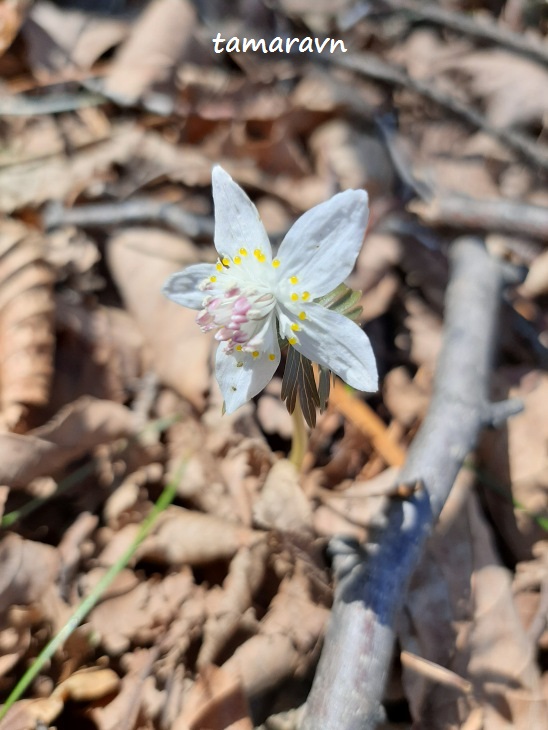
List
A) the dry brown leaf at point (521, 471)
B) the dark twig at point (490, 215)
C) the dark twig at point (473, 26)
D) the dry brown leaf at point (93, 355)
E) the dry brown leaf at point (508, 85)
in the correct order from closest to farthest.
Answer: the dry brown leaf at point (521, 471)
the dry brown leaf at point (93, 355)
the dark twig at point (490, 215)
the dry brown leaf at point (508, 85)
the dark twig at point (473, 26)

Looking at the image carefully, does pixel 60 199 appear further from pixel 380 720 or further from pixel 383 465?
pixel 380 720

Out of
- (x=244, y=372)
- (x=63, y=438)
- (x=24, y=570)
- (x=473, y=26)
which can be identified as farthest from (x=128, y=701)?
(x=473, y=26)

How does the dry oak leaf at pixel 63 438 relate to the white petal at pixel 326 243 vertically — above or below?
below

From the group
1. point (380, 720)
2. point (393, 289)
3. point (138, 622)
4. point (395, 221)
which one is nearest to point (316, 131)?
point (395, 221)

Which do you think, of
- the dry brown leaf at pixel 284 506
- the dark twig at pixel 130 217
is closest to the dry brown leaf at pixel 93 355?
the dark twig at pixel 130 217

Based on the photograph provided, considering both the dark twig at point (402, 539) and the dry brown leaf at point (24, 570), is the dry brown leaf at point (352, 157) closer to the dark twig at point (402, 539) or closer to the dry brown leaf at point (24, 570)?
the dark twig at point (402, 539)

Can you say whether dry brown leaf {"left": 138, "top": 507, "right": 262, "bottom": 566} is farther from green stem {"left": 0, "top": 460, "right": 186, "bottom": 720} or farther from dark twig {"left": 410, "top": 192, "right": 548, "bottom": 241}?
dark twig {"left": 410, "top": 192, "right": 548, "bottom": 241}

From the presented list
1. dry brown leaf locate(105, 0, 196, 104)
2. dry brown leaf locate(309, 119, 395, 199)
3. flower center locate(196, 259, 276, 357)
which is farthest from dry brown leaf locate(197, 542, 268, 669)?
dry brown leaf locate(105, 0, 196, 104)
